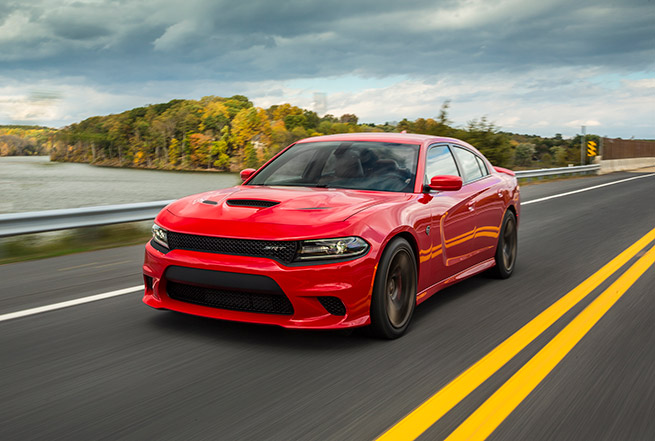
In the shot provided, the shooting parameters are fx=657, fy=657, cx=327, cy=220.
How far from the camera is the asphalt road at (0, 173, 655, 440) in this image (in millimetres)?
3146

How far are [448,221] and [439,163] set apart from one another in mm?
690

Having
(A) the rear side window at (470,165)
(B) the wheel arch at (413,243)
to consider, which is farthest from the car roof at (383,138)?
(B) the wheel arch at (413,243)

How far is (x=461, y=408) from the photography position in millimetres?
3393

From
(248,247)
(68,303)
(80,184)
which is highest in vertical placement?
(80,184)

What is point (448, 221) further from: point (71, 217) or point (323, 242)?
point (71, 217)

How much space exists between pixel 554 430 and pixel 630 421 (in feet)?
1.48

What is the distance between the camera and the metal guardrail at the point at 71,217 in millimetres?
8227

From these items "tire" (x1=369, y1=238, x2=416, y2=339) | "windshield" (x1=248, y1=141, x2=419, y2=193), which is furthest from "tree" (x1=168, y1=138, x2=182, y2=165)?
"tire" (x1=369, y1=238, x2=416, y2=339)

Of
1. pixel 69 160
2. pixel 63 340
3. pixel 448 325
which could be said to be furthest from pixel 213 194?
pixel 69 160

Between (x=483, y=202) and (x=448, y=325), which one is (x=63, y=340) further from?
(x=483, y=202)

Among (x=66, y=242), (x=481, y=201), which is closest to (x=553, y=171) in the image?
(x=66, y=242)

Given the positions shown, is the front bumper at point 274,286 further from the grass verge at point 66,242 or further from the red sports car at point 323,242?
the grass verge at point 66,242

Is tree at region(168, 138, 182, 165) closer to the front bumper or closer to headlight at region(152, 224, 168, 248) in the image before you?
headlight at region(152, 224, 168, 248)

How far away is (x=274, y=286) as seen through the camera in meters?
4.18
